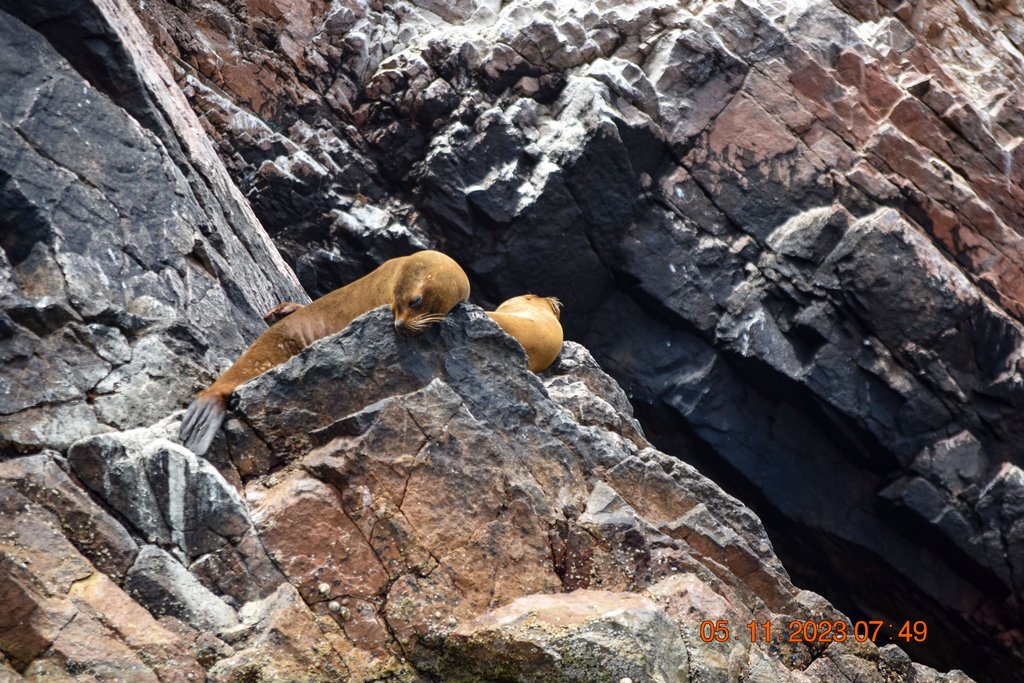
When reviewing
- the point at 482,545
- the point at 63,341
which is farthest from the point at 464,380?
the point at 63,341

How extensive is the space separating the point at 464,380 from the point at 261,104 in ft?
22.4

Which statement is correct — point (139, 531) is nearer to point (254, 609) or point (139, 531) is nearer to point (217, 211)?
point (254, 609)

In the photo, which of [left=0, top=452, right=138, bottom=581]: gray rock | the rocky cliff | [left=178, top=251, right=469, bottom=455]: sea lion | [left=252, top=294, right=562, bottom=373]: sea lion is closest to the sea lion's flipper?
[left=178, top=251, right=469, bottom=455]: sea lion

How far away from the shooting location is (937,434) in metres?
11.3

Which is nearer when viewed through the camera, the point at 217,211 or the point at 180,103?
the point at 217,211

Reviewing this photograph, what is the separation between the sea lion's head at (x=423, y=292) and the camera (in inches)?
217

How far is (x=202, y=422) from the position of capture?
494 cm

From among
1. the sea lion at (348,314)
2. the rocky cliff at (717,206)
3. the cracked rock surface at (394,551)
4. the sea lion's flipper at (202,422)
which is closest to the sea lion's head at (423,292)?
the sea lion at (348,314)

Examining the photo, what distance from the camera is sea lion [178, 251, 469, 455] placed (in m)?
5.07

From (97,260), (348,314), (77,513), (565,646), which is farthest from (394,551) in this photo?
(97,260)
